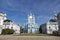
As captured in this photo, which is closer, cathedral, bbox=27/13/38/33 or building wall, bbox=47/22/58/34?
building wall, bbox=47/22/58/34

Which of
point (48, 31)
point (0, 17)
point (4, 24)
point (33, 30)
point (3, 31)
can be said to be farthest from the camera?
point (33, 30)

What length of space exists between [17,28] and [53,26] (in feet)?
58.8

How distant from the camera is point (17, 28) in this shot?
52.8 metres

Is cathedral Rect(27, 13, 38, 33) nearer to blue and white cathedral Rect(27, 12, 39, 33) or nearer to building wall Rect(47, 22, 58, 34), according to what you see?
blue and white cathedral Rect(27, 12, 39, 33)

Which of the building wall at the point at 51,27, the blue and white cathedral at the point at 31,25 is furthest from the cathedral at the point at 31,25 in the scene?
the building wall at the point at 51,27

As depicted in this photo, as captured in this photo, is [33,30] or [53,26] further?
[33,30]

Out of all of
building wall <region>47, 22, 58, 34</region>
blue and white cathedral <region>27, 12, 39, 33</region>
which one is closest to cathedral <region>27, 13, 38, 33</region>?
blue and white cathedral <region>27, 12, 39, 33</region>

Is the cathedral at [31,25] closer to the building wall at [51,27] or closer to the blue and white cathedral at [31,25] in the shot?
the blue and white cathedral at [31,25]

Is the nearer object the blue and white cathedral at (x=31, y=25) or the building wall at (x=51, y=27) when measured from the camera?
the building wall at (x=51, y=27)

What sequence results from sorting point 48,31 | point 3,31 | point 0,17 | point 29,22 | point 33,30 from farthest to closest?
point 29,22, point 33,30, point 48,31, point 0,17, point 3,31

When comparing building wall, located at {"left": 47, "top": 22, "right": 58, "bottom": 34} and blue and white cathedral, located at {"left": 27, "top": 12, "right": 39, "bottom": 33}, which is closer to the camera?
building wall, located at {"left": 47, "top": 22, "right": 58, "bottom": 34}

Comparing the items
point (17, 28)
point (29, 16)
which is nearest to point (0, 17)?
point (17, 28)

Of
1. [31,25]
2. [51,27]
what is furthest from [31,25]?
[51,27]

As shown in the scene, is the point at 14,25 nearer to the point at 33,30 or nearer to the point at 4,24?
the point at 4,24
